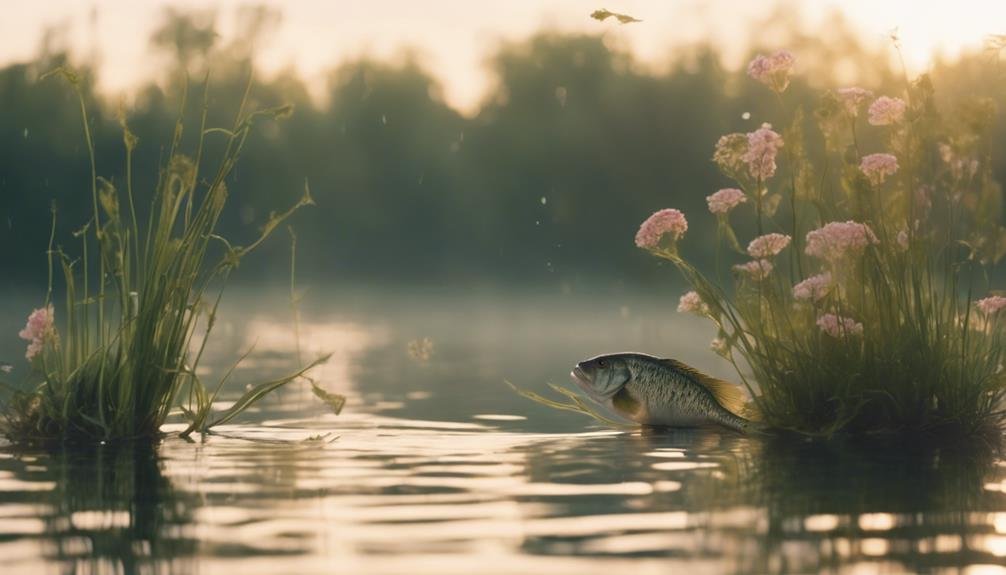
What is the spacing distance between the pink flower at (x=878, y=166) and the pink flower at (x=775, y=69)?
1.85 ft

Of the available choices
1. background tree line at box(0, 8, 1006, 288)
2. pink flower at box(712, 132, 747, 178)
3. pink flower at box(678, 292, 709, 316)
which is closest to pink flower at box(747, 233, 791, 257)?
pink flower at box(712, 132, 747, 178)

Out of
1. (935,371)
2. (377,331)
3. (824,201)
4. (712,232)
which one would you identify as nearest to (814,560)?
(935,371)

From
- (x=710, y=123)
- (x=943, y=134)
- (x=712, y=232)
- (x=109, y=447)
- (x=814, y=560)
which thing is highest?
(x=710, y=123)

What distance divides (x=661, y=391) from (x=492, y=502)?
268 centimetres

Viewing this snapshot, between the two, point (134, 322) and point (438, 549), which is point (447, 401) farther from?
point (438, 549)

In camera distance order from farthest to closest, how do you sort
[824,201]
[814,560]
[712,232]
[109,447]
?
[712,232] → [824,201] → [109,447] → [814,560]

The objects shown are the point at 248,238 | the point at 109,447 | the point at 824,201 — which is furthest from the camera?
the point at 248,238

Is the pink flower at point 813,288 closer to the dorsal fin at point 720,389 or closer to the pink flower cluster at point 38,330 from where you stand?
the dorsal fin at point 720,389

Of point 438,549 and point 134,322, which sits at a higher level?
point 134,322

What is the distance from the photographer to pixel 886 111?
Result: 8.84m

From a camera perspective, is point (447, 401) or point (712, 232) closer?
point (447, 401)

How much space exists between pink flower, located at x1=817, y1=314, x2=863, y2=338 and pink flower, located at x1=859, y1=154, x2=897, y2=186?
2.51 ft

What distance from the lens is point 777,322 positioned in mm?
8867

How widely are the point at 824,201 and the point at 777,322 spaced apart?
701 mm
